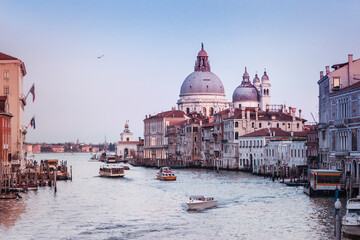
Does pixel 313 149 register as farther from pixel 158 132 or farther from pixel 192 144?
pixel 158 132

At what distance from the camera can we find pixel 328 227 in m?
25.1

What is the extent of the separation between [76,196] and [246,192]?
910 centimetres

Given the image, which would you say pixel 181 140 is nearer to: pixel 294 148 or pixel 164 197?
pixel 294 148

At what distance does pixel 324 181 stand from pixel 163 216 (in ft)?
29.3

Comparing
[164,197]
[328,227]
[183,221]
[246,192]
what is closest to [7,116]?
[164,197]

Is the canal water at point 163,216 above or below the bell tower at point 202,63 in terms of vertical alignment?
below

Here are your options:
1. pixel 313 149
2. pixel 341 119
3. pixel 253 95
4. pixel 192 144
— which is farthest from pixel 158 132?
pixel 341 119

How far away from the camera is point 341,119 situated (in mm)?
36000

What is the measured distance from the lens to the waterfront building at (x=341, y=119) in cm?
3425

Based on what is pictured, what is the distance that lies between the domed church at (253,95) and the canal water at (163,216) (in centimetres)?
7274

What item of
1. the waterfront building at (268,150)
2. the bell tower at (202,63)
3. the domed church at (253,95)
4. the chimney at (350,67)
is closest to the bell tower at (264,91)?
the domed church at (253,95)

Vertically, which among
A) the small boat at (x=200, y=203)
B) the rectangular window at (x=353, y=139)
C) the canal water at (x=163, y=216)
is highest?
the rectangular window at (x=353, y=139)

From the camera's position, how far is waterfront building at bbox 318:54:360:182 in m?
34.2

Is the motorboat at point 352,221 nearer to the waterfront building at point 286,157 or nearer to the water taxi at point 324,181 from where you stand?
the water taxi at point 324,181
